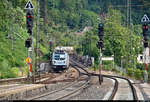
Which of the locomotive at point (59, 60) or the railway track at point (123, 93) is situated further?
the locomotive at point (59, 60)

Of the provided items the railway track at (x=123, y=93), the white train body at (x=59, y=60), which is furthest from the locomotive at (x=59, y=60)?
the railway track at (x=123, y=93)

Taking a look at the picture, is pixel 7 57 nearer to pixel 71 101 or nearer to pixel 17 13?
pixel 17 13

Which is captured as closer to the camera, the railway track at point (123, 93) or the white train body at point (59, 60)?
the railway track at point (123, 93)

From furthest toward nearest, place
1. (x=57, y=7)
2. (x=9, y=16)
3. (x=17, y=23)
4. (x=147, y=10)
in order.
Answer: (x=57, y=7) < (x=147, y=10) < (x=17, y=23) < (x=9, y=16)

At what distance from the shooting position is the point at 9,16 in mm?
49625

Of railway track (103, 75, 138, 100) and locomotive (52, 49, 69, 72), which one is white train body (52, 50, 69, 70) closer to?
locomotive (52, 49, 69, 72)

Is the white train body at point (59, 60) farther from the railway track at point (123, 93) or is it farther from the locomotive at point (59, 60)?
the railway track at point (123, 93)

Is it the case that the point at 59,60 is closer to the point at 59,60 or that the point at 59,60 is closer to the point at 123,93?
the point at 59,60

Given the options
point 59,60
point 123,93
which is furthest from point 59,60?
point 123,93

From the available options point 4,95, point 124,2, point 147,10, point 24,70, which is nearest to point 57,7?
point 124,2

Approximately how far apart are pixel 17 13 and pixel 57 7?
123m

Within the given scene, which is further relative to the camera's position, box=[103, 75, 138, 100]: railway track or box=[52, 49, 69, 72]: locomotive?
box=[52, 49, 69, 72]: locomotive

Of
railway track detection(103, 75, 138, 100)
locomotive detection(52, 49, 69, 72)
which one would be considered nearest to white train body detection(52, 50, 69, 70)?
locomotive detection(52, 49, 69, 72)

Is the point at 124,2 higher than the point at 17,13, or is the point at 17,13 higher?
the point at 124,2
